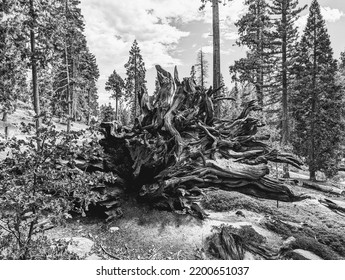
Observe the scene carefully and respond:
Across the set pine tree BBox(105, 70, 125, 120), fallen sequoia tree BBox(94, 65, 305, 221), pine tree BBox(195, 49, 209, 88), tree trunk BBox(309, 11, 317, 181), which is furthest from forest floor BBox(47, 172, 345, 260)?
pine tree BBox(105, 70, 125, 120)

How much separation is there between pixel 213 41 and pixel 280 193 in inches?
325

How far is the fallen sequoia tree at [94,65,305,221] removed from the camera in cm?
796

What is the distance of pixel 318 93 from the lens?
1839 centimetres

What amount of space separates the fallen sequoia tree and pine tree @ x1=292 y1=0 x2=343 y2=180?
11.4 meters

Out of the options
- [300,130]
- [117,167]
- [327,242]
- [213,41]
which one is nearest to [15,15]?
[117,167]

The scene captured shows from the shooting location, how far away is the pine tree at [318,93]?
18.0 meters

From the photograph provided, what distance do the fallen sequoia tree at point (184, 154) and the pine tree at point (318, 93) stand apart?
11356 millimetres

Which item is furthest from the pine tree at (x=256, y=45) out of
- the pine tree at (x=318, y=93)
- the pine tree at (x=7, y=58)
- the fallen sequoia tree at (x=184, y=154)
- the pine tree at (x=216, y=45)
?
the pine tree at (x=7, y=58)

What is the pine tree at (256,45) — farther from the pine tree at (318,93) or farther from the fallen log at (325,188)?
the fallen log at (325,188)

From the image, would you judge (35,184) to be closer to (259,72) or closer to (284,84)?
(284,84)

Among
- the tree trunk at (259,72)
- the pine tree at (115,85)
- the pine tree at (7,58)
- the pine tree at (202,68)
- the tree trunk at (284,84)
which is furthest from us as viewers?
the pine tree at (115,85)

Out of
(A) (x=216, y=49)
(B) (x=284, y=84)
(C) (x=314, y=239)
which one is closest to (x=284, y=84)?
(B) (x=284, y=84)

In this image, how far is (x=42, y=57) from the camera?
37.7 feet
